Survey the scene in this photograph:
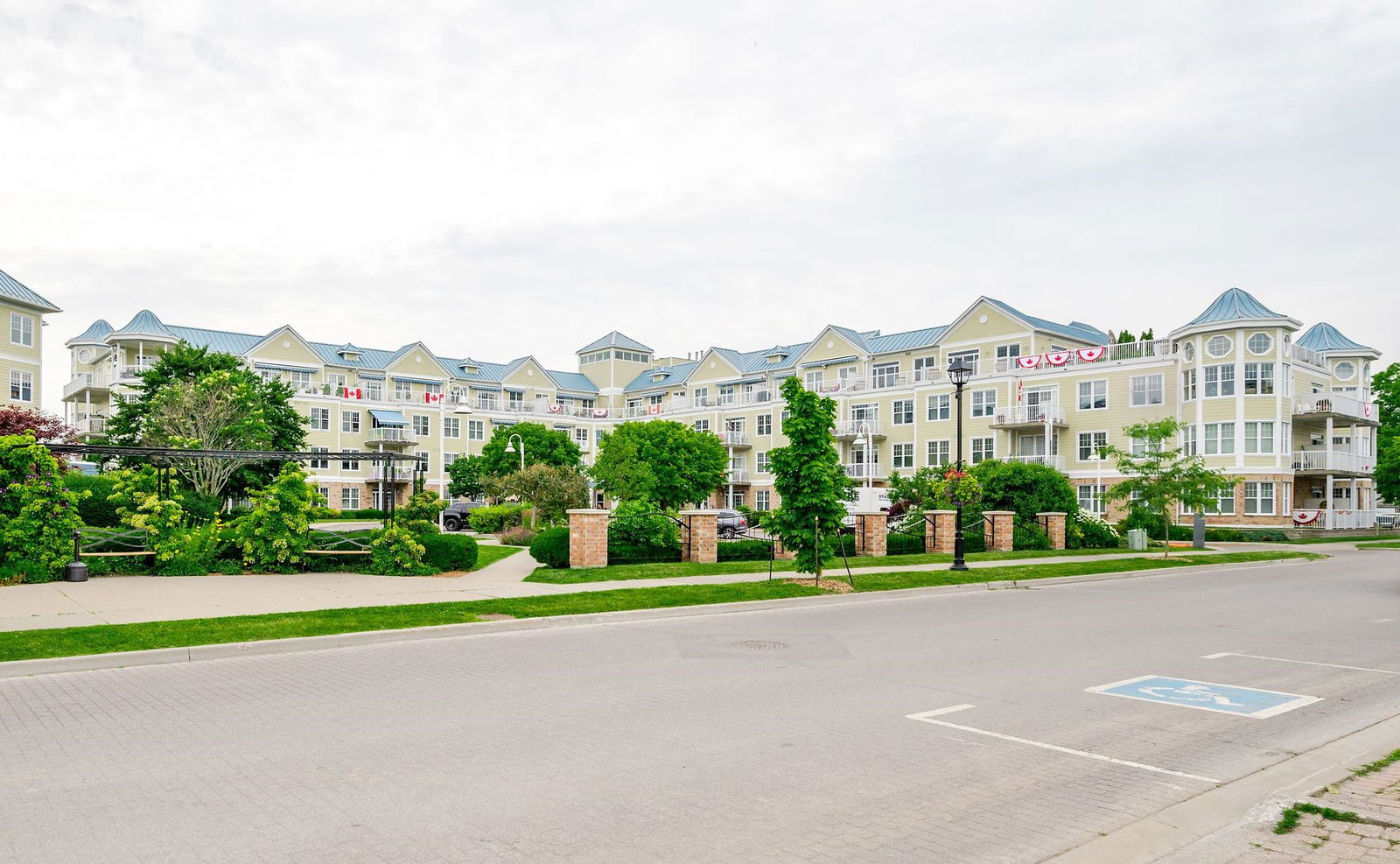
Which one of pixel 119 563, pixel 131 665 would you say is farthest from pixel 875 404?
pixel 131 665

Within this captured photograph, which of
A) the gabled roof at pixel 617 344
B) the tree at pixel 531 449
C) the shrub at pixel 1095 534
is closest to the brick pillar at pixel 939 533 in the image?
the shrub at pixel 1095 534

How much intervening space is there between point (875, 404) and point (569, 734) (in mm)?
63690

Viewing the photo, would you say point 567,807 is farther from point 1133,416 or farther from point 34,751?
point 1133,416

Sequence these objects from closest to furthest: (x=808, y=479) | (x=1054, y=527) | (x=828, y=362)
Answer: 1. (x=808, y=479)
2. (x=1054, y=527)
3. (x=828, y=362)

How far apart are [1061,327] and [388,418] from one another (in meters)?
49.7

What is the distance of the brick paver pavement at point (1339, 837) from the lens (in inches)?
197

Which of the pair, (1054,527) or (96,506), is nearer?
(1054,527)

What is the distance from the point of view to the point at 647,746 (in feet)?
23.8

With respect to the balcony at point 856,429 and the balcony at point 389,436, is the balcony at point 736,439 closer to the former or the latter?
the balcony at point 856,429

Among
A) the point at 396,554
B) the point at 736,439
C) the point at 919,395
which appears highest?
the point at 919,395

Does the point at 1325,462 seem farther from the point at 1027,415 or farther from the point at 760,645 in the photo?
the point at 760,645

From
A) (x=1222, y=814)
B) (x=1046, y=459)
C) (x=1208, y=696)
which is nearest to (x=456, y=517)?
(x=1046, y=459)

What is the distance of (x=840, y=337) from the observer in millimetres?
74062

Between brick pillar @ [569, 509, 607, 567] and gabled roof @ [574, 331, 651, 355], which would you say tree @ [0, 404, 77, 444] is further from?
gabled roof @ [574, 331, 651, 355]
